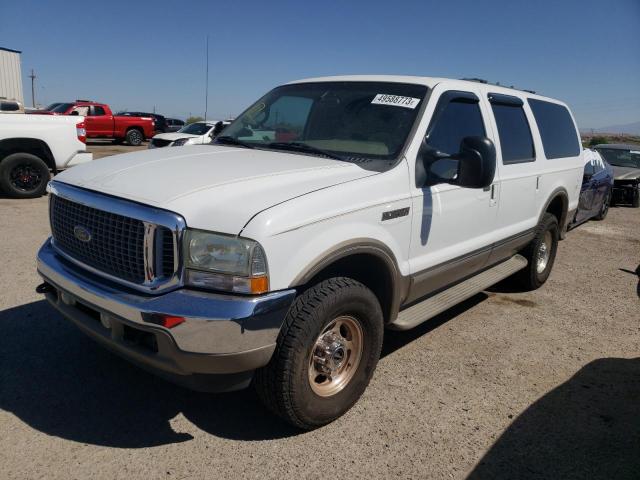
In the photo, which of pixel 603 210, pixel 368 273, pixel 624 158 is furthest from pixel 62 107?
pixel 368 273

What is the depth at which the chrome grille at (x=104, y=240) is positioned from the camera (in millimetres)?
2521

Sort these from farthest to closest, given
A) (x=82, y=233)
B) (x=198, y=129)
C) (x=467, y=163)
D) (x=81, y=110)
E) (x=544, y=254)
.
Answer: (x=81, y=110), (x=198, y=129), (x=544, y=254), (x=467, y=163), (x=82, y=233)

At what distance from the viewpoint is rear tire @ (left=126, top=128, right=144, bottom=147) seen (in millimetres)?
23906

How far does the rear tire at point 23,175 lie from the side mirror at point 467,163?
27.0 feet

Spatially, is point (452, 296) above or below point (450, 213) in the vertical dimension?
below

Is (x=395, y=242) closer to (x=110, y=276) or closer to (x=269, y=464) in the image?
(x=269, y=464)

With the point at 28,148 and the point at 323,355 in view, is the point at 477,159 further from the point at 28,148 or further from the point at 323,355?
the point at 28,148

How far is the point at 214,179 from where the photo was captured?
8.91ft

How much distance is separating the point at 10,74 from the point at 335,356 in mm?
36413

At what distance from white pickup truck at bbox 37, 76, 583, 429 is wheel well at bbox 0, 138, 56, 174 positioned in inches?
254

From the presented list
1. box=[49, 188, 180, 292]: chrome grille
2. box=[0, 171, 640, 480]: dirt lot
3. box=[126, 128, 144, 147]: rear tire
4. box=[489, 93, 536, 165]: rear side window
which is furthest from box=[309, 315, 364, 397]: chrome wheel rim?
box=[126, 128, 144, 147]: rear tire

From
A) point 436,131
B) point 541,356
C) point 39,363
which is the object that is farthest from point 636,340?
point 39,363

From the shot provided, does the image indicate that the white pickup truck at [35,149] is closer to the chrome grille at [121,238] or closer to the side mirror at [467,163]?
the chrome grille at [121,238]

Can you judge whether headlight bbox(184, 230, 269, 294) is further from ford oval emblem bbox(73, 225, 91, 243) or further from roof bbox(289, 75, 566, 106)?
roof bbox(289, 75, 566, 106)
